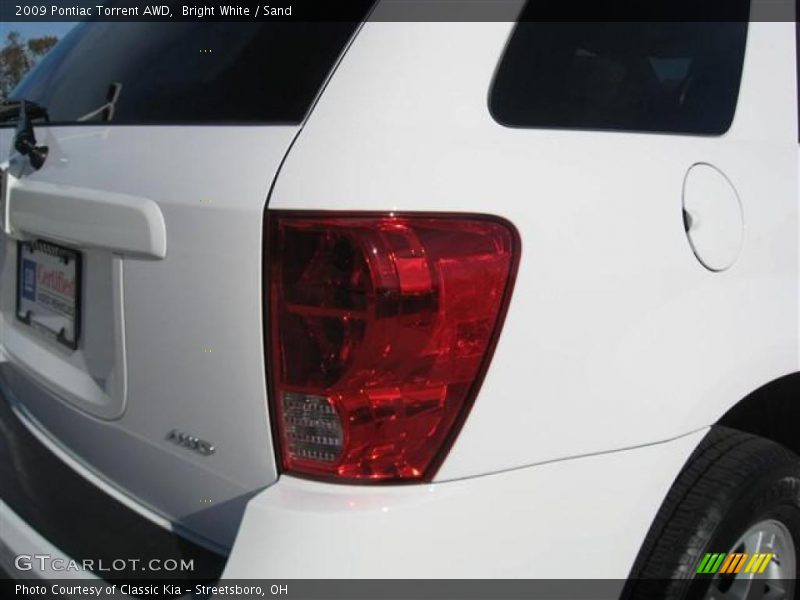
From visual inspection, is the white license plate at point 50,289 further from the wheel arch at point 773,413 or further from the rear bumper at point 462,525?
the wheel arch at point 773,413

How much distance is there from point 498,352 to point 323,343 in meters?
0.30

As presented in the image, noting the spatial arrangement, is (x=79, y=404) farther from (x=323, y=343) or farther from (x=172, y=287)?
(x=323, y=343)

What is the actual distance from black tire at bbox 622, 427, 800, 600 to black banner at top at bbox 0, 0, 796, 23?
3.21 feet

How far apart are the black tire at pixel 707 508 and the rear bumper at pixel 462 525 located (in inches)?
5.8

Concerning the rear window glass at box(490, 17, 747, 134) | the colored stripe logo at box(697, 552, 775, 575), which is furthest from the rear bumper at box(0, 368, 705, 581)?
the rear window glass at box(490, 17, 747, 134)

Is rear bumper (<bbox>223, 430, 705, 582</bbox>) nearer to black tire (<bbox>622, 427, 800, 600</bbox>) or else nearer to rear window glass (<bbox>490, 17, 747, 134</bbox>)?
black tire (<bbox>622, 427, 800, 600</bbox>)

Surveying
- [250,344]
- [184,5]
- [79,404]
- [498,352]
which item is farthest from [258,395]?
[184,5]

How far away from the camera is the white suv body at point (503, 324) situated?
1.26m

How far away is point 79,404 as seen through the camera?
1.78m

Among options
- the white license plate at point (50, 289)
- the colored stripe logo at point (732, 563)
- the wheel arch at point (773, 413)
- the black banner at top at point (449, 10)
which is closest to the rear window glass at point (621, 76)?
the black banner at top at point (449, 10)

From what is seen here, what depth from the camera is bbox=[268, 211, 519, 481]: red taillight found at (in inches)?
49.1

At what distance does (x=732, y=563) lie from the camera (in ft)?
5.69

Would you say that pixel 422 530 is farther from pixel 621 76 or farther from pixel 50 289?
pixel 50 289

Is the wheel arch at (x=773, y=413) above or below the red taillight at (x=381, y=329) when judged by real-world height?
below
